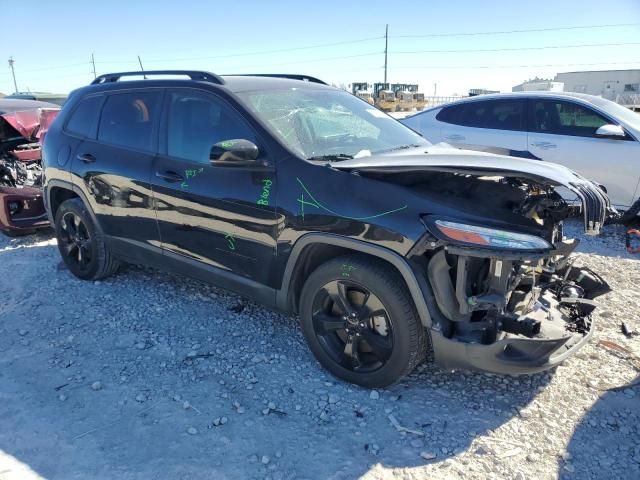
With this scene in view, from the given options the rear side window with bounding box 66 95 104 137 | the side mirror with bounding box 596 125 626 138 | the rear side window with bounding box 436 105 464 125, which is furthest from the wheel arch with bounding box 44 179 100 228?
the side mirror with bounding box 596 125 626 138

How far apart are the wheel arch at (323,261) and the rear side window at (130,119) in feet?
5.57

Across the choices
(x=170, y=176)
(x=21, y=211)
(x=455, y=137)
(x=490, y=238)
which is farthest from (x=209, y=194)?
(x=455, y=137)

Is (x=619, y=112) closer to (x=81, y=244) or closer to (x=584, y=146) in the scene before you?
(x=584, y=146)

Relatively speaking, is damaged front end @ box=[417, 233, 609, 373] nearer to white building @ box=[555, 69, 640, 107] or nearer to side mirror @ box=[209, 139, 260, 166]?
side mirror @ box=[209, 139, 260, 166]

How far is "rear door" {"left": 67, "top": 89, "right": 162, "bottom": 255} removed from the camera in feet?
13.3

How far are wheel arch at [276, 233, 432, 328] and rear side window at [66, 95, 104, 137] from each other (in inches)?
102

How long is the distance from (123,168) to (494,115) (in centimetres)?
513

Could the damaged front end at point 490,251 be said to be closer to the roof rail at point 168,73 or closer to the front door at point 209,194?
the front door at point 209,194

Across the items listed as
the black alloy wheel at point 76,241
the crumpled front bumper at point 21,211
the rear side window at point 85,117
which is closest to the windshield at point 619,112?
the rear side window at point 85,117

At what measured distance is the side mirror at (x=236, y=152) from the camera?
3191mm

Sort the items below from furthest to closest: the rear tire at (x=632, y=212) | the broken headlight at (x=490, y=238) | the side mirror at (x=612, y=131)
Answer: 1. the side mirror at (x=612, y=131)
2. the rear tire at (x=632, y=212)
3. the broken headlight at (x=490, y=238)

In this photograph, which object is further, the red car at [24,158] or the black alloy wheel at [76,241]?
the red car at [24,158]

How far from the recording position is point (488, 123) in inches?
281

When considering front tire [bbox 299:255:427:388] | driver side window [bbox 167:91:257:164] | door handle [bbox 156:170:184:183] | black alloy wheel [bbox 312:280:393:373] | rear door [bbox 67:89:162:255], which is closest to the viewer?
front tire [bbox 299:255:427:388]
